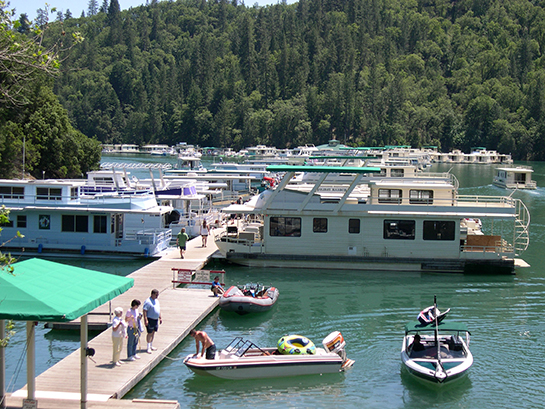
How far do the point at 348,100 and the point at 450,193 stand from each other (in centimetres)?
15395

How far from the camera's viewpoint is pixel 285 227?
30219 millimetres

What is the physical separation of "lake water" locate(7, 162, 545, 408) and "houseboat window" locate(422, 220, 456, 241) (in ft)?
6.28

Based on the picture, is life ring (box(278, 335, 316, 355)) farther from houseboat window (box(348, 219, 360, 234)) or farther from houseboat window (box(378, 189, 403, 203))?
houseboat window (box(378, 189, 403, 203))

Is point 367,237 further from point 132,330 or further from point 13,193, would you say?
point 13,193

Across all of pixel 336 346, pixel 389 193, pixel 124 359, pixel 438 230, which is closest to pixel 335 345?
pixel 336 346

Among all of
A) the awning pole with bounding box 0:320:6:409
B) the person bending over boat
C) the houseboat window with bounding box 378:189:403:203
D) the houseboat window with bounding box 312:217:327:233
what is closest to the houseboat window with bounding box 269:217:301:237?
the houseboat window with bounding box 312:217:327:233

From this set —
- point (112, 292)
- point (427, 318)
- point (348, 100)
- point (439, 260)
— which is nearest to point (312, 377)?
point (427, 318)

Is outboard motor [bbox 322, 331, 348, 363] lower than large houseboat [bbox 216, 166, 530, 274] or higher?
lower

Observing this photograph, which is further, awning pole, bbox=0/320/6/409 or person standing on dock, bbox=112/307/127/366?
person standing on dock, bbox=112/307/127/366

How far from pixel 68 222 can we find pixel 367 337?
18904 millimetres

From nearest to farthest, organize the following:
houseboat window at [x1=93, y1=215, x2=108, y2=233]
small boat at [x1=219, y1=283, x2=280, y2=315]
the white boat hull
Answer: the white boat hull
small boat at [x1=219, y1=283, x2=280, y2=315]
houseboat window at [x1=93, y1=215, x2=108, y2=233]

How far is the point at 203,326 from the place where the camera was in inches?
876

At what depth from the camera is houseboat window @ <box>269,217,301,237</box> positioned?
30.2 m

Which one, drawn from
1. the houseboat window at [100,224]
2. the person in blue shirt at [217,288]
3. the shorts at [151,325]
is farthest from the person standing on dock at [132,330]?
the houseboat window at [100,224]
